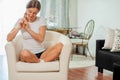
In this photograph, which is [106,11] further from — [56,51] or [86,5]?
[56,51]

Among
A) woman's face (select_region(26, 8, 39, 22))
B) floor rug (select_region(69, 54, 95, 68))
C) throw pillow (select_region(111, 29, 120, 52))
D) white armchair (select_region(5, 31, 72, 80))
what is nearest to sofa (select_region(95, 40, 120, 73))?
throw pillow (select_region(111, 29, 120, 52))

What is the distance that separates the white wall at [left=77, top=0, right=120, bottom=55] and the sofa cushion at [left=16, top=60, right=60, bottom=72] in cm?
259

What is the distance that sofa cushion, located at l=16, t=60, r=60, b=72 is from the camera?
3.17 metres

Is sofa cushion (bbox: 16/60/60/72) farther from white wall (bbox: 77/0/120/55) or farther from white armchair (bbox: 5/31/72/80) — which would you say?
white wall (bbox: 77/0/120/55)

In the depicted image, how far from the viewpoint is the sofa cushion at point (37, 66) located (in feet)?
10.4

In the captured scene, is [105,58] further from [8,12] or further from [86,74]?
[8,12]

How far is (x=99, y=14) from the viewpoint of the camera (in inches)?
236

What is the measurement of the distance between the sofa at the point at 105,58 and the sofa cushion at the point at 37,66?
1317 millimetres

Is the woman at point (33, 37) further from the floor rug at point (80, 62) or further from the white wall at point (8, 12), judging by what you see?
the white wall at point (8, 12)

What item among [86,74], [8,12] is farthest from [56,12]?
[86,74]

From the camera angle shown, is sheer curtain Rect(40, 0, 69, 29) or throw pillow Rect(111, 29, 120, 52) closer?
throw pillow Rect(111, 29, 120, 52)

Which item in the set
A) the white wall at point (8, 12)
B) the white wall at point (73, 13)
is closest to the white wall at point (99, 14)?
the white wall at point (73, 13)

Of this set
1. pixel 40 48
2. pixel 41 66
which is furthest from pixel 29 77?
pixel 40 48

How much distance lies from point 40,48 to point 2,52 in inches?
129
